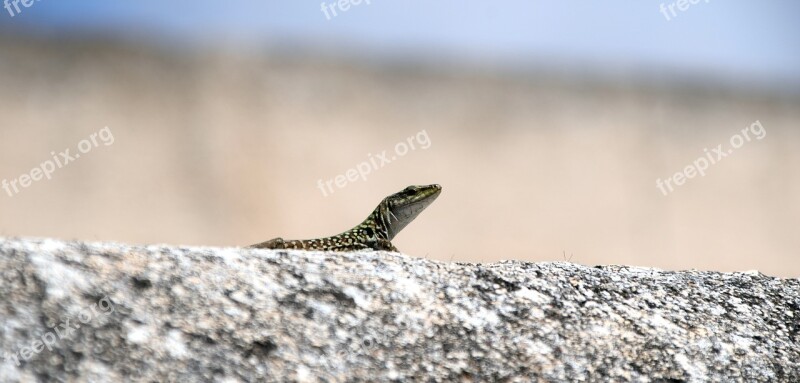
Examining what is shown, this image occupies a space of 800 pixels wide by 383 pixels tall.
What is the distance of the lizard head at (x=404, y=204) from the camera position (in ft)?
26.5

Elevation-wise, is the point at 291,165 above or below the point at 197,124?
below

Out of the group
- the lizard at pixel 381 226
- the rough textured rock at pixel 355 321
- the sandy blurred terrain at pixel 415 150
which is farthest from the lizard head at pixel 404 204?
the sandy blurred terrain at pixel 415 150

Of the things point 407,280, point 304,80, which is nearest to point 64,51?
point 304,80

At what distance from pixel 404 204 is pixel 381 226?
35cm

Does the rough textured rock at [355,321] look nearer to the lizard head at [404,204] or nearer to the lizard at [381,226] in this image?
the lizard at [381,226]

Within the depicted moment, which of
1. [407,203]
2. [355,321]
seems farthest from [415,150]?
[355,321]

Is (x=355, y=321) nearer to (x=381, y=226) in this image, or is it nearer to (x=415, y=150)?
(x=381, y=226)

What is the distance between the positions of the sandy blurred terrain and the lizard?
36.3 ft

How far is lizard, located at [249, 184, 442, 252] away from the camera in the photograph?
7.07 m

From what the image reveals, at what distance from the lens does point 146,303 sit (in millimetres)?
3998

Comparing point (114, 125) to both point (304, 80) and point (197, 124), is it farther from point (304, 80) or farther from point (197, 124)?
point (304, 80)

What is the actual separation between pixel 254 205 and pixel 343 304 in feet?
56.2

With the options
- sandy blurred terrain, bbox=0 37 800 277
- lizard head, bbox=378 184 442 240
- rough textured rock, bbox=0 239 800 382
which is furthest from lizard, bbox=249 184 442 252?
sandy blurred terrain, bbox=0 37 800 277

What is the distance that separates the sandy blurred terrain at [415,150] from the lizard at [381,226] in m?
11.1
